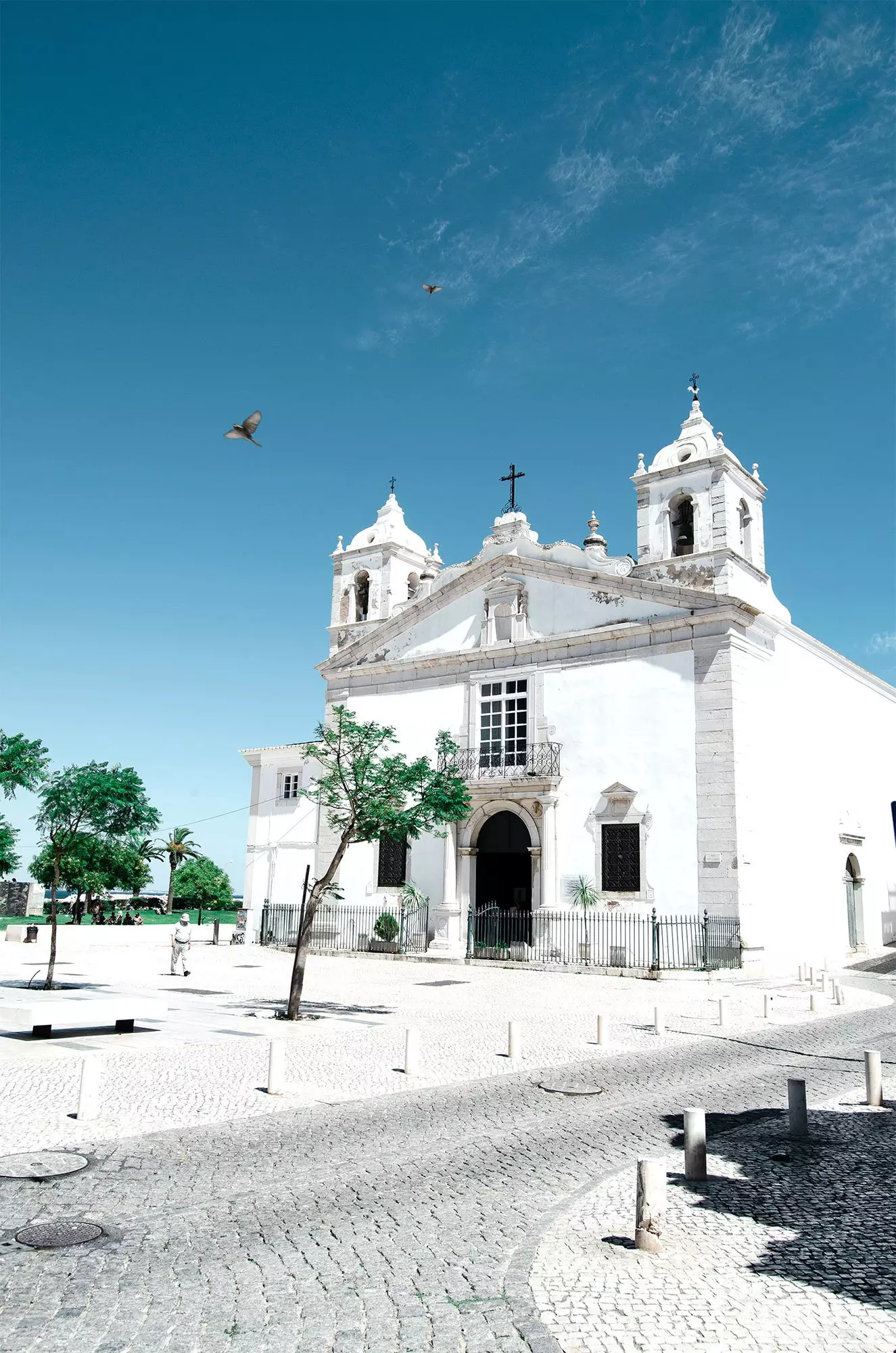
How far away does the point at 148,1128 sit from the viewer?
898 centimetres

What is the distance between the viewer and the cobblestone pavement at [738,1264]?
478 cm

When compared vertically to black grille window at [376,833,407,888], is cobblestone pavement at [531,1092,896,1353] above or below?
below

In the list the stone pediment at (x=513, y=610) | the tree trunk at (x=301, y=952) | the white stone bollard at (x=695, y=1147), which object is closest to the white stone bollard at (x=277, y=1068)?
the white stone bollard at (x=695, y=1147)

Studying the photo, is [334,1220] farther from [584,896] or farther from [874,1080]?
[584,896]

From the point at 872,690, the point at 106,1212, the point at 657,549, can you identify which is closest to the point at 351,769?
the point at 106,1212

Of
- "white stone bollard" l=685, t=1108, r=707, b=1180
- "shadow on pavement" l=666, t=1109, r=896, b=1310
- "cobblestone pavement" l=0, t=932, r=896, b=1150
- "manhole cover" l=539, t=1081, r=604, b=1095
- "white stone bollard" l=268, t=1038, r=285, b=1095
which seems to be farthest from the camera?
"manhole cover" l=539, t=1081, r=604, b=1095

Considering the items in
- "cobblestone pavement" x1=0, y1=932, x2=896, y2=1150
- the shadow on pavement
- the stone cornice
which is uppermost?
the stone cornice

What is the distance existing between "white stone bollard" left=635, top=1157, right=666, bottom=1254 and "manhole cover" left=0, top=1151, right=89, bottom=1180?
4194 millimetres

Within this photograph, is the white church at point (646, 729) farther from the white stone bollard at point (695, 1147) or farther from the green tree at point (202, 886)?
the green tree at point (202, 886)

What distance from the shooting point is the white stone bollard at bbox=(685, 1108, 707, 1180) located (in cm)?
726

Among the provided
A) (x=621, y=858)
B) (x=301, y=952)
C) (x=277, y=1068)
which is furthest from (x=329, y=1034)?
(x=621, y=858)

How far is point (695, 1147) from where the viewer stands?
727 cm

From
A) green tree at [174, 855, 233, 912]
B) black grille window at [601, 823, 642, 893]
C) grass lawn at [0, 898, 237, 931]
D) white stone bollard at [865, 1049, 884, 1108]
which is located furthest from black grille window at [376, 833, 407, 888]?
green tree at [174, 855, 233, 912]

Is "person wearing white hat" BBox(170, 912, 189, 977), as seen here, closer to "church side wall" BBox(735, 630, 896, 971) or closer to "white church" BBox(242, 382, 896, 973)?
"white church" BBox(242, 382, 896, 973)
